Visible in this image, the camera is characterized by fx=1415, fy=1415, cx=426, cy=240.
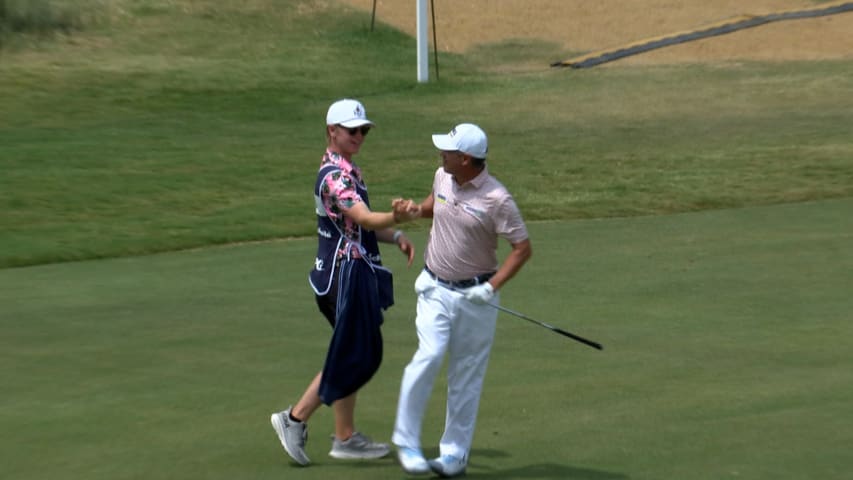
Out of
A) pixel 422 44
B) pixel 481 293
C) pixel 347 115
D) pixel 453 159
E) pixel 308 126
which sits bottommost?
pixel 308 126

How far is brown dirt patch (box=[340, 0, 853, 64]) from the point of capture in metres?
40.5

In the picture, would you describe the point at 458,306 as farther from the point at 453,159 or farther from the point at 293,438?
the point at 293,438

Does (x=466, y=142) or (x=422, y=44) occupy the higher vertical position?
(x=466, y=142)

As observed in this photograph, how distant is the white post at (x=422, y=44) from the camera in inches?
1438

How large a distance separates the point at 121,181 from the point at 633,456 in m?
17.0

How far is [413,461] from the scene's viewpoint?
771 centimetres

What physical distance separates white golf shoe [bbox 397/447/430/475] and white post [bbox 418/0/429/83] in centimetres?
2954

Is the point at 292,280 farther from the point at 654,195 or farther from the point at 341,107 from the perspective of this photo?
the point at 654,195

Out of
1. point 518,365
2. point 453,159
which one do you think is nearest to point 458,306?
point 453,159

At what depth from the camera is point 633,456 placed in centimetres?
816

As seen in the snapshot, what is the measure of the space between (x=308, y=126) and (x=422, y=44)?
685 cm

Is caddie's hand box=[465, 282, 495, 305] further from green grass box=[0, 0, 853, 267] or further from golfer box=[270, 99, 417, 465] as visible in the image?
green grass box=[0, 0, 853, 267]

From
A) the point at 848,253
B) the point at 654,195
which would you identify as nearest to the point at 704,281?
the point at 848,253

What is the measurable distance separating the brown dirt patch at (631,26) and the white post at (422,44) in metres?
6.25
